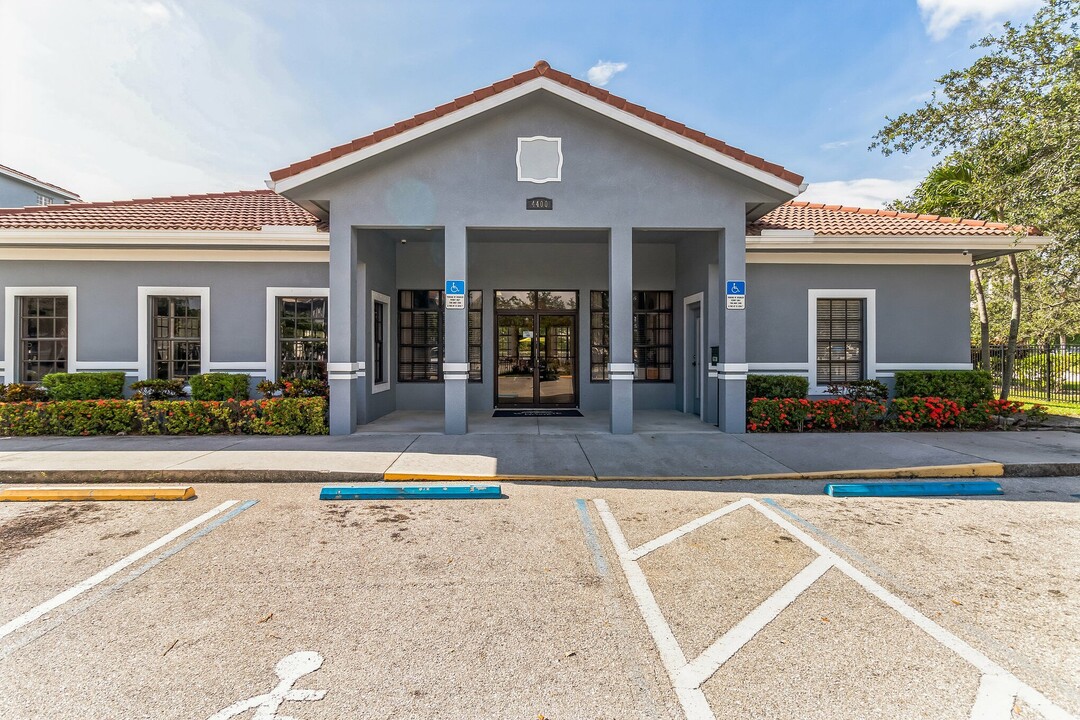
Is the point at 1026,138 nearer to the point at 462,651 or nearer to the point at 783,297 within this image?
the point at 783,297

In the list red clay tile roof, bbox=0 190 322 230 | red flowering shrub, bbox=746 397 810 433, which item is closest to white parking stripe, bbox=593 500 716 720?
red flowering shrub, bbox=746 397 810 433

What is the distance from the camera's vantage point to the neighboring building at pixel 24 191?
57.6 feet

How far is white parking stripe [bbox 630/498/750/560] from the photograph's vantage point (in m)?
4.18

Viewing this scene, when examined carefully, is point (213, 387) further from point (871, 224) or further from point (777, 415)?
point (871, 224)

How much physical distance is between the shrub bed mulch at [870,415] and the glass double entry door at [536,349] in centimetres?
449

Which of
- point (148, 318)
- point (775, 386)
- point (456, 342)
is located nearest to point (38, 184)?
point (148, 318)

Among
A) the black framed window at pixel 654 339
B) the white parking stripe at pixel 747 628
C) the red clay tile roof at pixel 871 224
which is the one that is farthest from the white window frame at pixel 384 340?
the white parking stripe at pixel 747 628

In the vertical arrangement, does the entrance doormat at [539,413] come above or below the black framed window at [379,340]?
below

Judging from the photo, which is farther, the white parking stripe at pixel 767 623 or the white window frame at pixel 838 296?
the white window frame at pixel 838 296

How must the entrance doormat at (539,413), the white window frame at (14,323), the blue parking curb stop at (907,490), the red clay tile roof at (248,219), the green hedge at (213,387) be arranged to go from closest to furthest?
1. the blue parking curb stop at (907,490)
2. the green hedge at (213,387)
3. the red clay tile roof at (248,219)
4. the white window frame at (14,323)
5. the entrance doormat at (539,413)

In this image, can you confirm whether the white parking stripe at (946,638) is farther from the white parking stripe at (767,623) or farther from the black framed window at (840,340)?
the black framed window at (840,340)

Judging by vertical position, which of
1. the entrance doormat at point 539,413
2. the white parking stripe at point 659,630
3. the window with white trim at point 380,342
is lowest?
the white parking stripe at point 659,630

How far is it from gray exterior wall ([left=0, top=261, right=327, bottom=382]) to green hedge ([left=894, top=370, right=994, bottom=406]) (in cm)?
1193

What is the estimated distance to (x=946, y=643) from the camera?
9.50 ft
